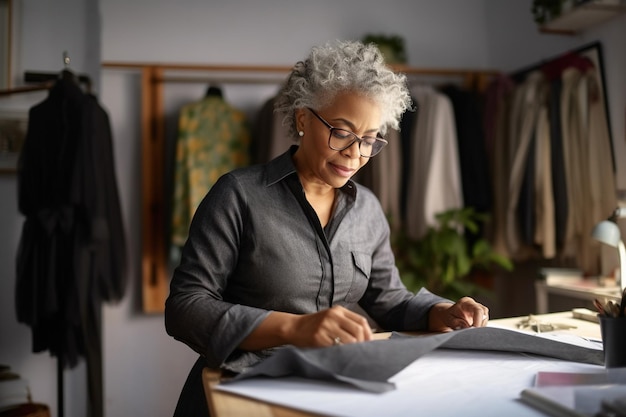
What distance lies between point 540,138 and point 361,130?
214 cm

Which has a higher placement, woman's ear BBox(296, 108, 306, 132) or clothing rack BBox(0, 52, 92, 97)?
clothing rack BBox(0, 52, 92, 97)

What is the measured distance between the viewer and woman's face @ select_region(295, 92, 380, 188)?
1.37 meters

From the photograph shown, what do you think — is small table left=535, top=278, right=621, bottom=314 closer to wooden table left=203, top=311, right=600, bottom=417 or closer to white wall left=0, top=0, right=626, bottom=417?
white wall left=0, top=0, right=626, bottom=417

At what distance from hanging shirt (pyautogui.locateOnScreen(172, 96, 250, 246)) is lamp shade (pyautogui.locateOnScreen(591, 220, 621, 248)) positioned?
2.21 metres

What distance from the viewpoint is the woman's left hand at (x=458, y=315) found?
130cm

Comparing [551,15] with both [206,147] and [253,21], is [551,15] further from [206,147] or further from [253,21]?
[206,147]

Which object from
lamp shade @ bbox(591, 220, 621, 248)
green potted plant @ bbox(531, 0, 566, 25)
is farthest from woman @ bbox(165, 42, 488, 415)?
green potted plant @ bbox(531, 0, 566, 25)

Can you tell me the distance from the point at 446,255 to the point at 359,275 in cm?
207

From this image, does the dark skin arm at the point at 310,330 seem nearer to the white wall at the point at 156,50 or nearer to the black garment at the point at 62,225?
the black garment at the point at 62,225

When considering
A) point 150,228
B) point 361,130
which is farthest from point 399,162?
point 361,130

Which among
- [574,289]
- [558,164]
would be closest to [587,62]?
[558,164]

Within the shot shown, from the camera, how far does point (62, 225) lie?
266cm

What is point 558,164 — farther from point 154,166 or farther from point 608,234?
point 154,166

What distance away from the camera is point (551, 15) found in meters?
3.14
